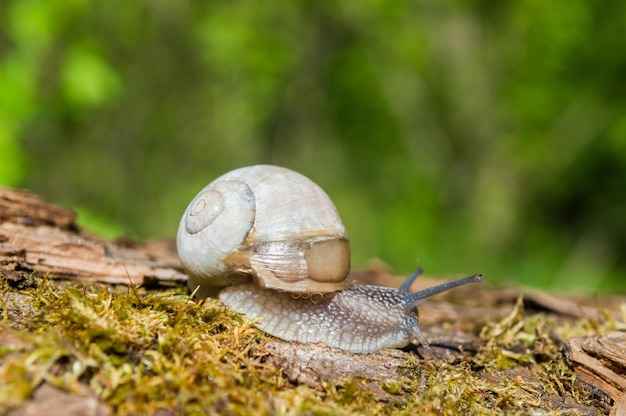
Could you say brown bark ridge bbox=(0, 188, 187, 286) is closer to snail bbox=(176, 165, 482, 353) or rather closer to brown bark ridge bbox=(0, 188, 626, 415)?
brown bark ridge bbox=(0, 188, 626, 415)

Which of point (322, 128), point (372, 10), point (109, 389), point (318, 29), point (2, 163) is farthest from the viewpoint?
point (322, 128)

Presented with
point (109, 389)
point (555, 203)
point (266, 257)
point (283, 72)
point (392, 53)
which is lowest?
point (109, 389)

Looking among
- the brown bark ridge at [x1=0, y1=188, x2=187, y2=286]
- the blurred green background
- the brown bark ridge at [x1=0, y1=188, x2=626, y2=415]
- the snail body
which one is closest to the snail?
the snail body

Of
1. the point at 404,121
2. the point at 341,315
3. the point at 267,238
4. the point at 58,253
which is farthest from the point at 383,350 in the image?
the point at 404,121

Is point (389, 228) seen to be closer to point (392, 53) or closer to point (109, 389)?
point (392, 53)

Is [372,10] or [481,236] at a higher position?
[372,10]

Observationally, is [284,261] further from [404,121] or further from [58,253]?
[404,121]

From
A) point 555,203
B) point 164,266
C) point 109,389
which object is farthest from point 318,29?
point 109,389
